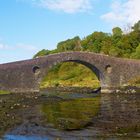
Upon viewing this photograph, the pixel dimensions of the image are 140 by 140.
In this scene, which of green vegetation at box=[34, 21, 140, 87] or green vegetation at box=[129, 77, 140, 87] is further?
green vegetation at box=[34, 21, 140, 87]

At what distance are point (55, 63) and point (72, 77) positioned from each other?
105 ft

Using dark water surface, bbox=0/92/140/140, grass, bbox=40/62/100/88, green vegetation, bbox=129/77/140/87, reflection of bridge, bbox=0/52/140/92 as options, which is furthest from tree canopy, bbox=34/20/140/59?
dark water surface, bbox=0/92/140/140

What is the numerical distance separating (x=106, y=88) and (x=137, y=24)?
211ft

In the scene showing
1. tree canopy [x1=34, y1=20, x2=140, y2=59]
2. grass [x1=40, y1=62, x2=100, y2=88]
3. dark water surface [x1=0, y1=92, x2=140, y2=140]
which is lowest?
dark water surface [x1=0, y1=92, x2=140, y2=140]

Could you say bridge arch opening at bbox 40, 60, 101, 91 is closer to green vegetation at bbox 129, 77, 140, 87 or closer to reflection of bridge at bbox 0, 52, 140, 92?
reflection of bridge at bbox 0, 52, 140, 92

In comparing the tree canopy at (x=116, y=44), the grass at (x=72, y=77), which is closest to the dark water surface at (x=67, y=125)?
the grass at (x=72, y=77)

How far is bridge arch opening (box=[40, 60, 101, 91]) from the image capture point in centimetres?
7574

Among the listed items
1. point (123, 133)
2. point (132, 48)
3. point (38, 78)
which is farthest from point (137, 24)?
point (123, 133)

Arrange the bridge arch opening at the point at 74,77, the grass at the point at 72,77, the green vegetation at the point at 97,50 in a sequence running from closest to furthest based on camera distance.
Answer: the bridge arch opening at the point at 74,77, the grass at the point at 72,77, the green vegetation at the point at 97,50

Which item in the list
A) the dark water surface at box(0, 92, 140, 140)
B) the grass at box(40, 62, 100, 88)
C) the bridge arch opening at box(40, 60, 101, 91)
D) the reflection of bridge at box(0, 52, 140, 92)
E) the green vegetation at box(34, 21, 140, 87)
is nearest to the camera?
the dark water surface at box(0, 92, 140, 140)

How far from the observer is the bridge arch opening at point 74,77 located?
249 ft

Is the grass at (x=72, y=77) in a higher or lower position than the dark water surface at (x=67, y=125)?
higher

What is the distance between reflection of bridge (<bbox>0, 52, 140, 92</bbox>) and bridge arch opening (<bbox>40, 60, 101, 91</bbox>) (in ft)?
5.16

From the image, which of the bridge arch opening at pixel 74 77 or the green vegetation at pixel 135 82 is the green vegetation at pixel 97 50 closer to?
the bridge arch opening at pixel 74 77
